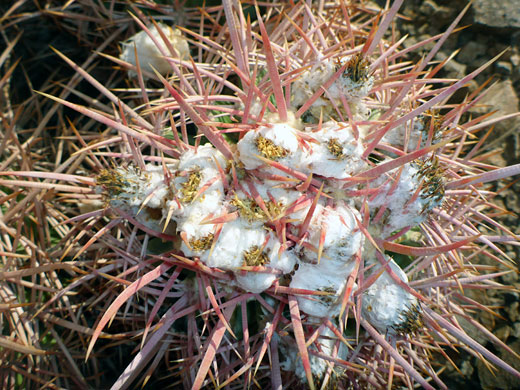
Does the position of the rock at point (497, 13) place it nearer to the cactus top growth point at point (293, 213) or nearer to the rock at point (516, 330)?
the cactus top growth point at point (293, 213)

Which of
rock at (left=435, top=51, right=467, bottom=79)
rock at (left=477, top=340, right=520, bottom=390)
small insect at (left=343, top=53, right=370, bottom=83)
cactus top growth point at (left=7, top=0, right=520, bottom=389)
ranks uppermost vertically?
rock at (left=435, top=51, right=467, bottom=79)

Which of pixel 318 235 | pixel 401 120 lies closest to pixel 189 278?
pixel 318 235

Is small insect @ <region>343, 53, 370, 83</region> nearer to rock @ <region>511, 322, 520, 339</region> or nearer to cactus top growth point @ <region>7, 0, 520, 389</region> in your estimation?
cactus top growth point @ <region>7, 0, 520, 389</region>

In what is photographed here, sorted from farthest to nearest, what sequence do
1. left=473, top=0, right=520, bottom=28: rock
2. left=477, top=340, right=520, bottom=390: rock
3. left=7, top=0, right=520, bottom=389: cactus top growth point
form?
left=473, top=0, right=520, bottom=28: rock
left=477, top=340, right=520, bottom=390: rock
left=7, top=0, right=520, bottom=389: cactus top growth point

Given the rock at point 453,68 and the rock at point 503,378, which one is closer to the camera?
the rock at point 503,378

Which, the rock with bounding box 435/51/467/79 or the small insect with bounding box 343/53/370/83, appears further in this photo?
the rock with bounding box 435/51/467/79

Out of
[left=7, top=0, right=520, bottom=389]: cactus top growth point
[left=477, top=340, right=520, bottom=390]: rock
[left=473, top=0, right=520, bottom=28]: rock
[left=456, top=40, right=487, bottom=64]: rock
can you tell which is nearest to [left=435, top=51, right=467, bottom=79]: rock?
[left=456, top=40, right=487, bottom=64]: rock

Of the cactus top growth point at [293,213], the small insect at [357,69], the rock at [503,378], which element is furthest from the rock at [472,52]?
the rock at [503,378]

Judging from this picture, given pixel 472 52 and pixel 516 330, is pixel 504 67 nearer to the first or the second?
pixel 472 52
